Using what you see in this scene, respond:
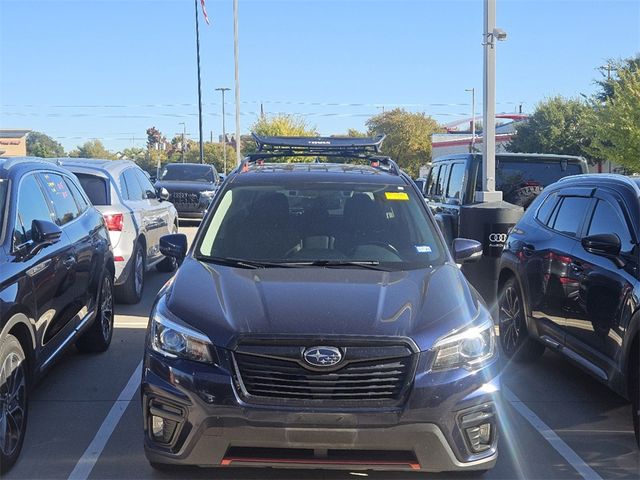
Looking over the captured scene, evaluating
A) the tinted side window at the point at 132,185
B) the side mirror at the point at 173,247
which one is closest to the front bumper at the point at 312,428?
the side mirror at the point at 173,247


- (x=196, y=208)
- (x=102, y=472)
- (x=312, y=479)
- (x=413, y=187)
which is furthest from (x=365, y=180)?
(x=196, y=208)

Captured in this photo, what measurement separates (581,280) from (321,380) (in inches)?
109

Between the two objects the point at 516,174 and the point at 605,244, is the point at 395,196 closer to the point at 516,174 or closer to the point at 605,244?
the point at 605,244

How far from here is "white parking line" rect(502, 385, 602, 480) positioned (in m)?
4.20

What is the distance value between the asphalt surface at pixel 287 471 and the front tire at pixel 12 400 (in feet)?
0.38

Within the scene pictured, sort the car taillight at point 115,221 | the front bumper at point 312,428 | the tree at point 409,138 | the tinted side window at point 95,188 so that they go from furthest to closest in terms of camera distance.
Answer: the tree at point 409,138 < the tinted side window at point 95,188 < the car taillight at point 115,221 < the front bumper at point 312,428

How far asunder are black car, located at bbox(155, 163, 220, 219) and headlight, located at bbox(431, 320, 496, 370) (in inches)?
598

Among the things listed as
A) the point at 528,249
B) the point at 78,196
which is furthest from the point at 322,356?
the point at 78,196

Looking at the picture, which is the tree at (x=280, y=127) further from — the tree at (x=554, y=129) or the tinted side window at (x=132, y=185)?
the tinted side window at (x=132, y=185)

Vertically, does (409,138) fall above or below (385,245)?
above

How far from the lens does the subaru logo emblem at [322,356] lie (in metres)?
3.41

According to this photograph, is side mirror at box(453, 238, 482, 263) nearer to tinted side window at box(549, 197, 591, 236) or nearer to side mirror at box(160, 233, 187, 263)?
tinted side window at box(549, 197, 591, 236)

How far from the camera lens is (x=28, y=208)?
5.02m

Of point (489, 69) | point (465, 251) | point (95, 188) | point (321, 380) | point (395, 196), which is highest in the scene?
point (489, 69)
